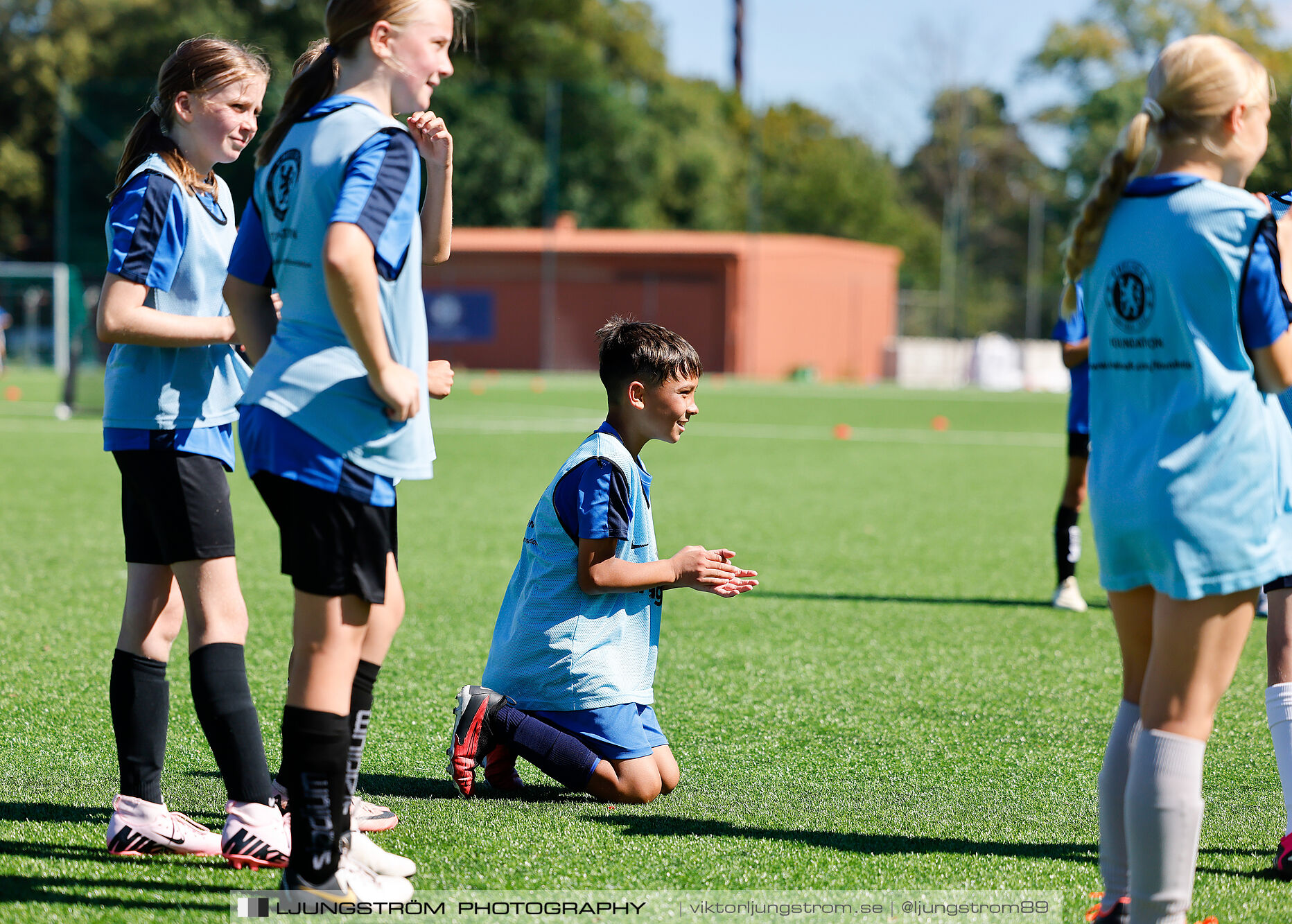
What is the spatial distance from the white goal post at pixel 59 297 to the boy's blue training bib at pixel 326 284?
104ft

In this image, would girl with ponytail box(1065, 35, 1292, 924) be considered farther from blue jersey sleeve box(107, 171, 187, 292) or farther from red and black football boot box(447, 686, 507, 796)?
blue jersey sleeve box(107, 171, 187, 292)

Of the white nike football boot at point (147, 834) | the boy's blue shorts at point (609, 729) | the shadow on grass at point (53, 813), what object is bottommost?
the shadow on grass at point (53, 813)

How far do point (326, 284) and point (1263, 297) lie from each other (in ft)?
5.61

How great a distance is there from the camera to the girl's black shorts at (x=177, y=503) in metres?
3.05

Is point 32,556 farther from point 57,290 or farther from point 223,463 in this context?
point 57,290

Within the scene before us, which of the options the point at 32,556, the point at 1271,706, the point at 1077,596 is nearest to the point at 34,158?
the point at 32,556

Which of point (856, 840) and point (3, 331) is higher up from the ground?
point (3, 331)

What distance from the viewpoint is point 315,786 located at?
263 cm

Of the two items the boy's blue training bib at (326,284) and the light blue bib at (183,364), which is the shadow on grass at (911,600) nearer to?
the light blue bib at (183,364)

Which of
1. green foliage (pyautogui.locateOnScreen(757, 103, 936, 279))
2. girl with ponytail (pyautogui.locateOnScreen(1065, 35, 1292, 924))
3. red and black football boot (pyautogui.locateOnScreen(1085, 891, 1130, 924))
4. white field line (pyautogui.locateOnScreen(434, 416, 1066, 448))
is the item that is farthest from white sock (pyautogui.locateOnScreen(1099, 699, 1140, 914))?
green foliage (pyautogui.locateOnScreen(757, 103, 936, 279))

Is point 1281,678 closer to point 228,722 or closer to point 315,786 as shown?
point 315,786

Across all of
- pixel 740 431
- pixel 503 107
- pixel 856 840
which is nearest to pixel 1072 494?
pixel 856 840

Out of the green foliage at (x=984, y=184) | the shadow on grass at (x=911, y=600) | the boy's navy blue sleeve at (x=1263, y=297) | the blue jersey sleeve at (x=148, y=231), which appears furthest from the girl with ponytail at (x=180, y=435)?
the green foliage at (x=984, y=184)

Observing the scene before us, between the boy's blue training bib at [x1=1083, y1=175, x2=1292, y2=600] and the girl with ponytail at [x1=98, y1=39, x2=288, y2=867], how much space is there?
196 cm
